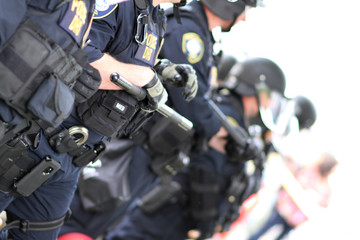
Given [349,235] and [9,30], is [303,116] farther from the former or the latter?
[9,30]

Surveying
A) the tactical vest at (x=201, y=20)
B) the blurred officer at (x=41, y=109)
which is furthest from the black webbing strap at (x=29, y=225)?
the tactical vest at (x=201, y=20)

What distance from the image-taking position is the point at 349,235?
5.92 m

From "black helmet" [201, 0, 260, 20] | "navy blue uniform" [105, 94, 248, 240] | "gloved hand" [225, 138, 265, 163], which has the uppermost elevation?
"black helmet" [201, 0, 260, 20]

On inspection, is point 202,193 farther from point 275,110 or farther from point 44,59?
point 44,59

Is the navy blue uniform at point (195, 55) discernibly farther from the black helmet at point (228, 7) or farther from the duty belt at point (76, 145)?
the duty belt at point (76, 145)

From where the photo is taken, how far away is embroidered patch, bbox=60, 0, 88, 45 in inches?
53.6

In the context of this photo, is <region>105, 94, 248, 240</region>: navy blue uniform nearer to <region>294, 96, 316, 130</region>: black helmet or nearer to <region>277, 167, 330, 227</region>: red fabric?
<region>294, 96, 316, 130</region>: black helmet

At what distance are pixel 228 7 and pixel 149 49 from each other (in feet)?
4.01

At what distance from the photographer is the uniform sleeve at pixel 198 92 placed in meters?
2.70

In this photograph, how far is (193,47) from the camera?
2773mm

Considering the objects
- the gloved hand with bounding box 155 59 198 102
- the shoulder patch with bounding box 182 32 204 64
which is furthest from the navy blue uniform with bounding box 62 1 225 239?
the gloved hand with bounding box 155 59 198 102

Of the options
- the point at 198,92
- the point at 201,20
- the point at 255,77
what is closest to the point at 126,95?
the point at 198,92

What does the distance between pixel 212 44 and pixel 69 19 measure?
5.84 feet

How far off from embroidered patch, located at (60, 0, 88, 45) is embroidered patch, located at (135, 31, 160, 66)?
41 centimetres
